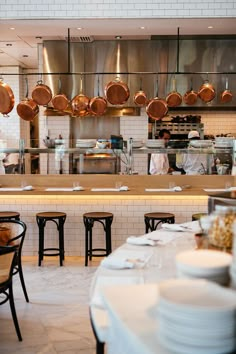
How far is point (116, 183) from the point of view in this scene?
5953 mm

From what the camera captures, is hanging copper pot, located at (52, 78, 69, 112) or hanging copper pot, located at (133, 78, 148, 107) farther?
hanging copper pot, located at (133, 78, 148, 107)

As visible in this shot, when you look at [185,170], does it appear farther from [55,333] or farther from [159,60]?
[55,333]

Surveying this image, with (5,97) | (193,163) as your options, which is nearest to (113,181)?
(193,163)

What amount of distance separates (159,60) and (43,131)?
2.58m

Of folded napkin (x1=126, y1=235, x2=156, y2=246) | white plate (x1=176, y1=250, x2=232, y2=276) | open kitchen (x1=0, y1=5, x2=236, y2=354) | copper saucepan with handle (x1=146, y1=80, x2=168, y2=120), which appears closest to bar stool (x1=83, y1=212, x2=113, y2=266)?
open kitchen (x1=0, y1=5, x2=236, y2=354)

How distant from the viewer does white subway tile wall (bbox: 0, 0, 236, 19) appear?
5.92 m

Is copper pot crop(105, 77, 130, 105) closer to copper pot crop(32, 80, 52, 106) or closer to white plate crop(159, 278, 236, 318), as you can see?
copper pot crop(32, 80, 52, 106)

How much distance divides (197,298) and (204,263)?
263 millimetres

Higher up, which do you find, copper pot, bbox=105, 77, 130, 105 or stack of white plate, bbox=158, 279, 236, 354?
copper pot, bbox=105, 77, 130, 105

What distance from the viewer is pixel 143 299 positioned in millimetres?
1583

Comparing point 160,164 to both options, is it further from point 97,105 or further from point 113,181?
point 97,105

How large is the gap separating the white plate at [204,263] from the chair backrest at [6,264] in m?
1.95

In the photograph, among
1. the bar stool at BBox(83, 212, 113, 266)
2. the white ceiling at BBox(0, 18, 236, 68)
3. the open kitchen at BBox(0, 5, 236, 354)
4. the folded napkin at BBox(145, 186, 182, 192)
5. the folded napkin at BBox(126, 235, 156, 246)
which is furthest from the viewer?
the white ceiling at BBox(0, 18, 236, 68)

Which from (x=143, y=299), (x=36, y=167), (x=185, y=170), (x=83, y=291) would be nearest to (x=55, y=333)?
(x=83, y=291)
